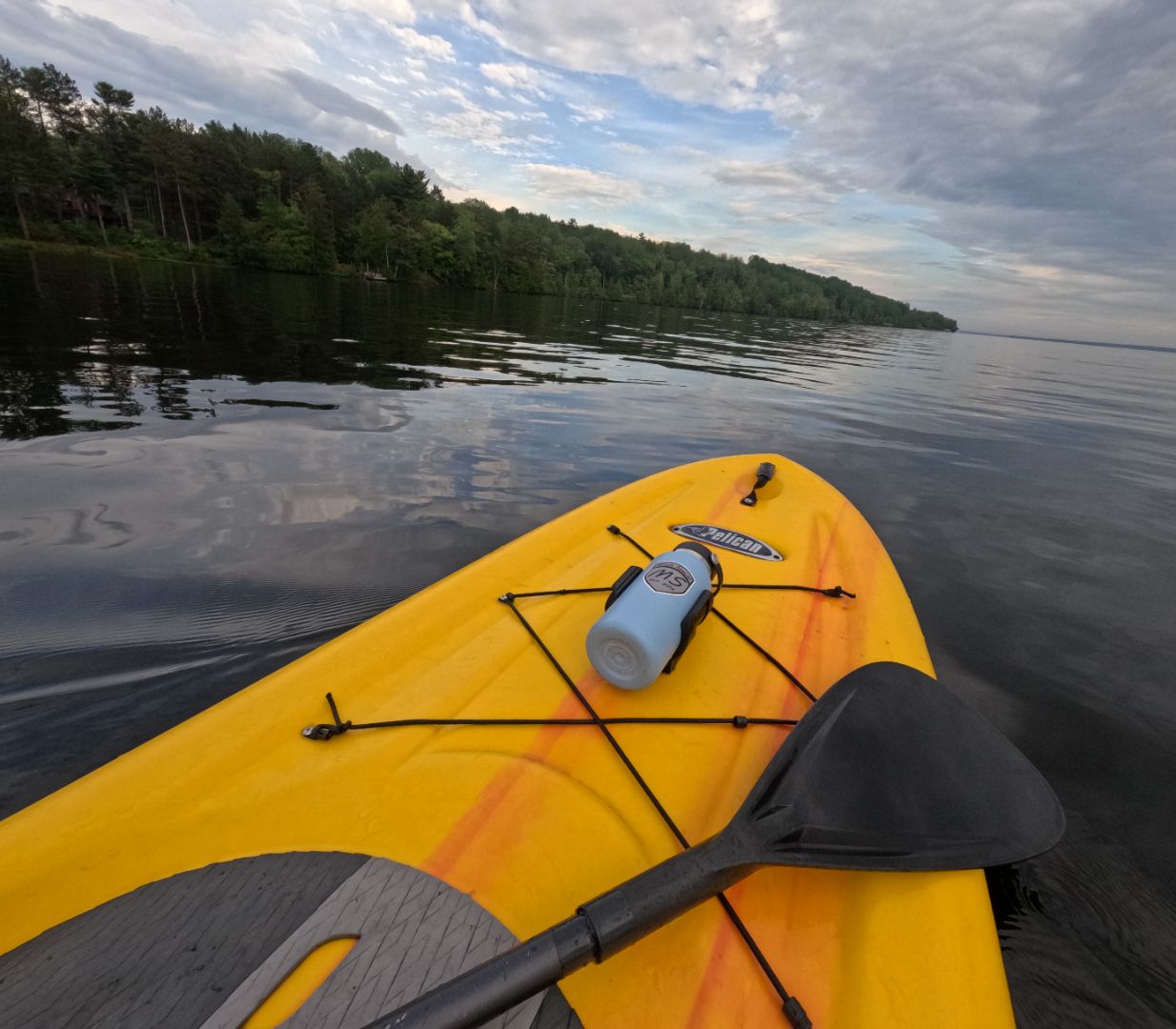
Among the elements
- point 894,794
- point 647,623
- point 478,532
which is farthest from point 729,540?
point 478,532

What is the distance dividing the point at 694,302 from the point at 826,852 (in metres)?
92.1

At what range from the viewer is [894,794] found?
1639mm

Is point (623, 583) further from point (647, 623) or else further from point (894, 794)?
point (894, 794)

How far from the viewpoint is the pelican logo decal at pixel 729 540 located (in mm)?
3453

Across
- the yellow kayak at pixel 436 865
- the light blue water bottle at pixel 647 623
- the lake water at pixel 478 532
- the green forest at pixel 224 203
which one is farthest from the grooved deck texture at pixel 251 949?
the green forest at pixel 224 203

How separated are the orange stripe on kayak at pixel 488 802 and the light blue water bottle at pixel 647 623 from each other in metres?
0.22

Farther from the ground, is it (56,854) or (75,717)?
(56,854)

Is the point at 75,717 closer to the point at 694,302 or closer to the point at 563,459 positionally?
the point at 563,459

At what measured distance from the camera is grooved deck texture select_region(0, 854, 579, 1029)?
1128 millimetres

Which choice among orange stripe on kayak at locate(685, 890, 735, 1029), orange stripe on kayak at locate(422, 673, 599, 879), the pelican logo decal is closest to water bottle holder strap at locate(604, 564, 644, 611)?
orange stripe on kayak at locate(422, 673, 599, 879)

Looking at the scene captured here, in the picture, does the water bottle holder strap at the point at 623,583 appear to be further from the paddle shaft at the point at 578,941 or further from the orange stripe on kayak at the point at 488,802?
the paddle shaft at the point at 578,941

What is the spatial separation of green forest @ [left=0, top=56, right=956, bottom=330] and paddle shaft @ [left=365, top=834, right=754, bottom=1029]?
6297 cm

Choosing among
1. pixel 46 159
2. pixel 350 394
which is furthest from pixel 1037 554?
pixel 46 159

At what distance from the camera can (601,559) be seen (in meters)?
3.22
